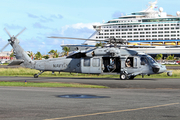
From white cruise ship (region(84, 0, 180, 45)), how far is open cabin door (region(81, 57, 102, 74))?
78.6 meters

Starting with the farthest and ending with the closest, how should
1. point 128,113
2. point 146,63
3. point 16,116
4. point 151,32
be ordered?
1. point 151,32
2. point 146,63
3. point 128,113
4. point 16,116

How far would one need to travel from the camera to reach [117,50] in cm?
2611

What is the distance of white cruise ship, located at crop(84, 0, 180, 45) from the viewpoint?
10456 centimetres

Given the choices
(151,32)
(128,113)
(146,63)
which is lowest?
(128,113)

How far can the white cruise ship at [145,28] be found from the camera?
105 metres

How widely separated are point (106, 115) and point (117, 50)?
18450 millimetres

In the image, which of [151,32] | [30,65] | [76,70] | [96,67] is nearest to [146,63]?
[96,67]

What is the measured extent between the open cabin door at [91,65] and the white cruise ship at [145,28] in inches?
3096

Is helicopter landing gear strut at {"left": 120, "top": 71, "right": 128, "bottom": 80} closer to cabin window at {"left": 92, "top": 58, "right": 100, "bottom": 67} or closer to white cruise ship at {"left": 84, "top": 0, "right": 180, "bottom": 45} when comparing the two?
cabin window at {"left": 92, "top": 58, "right": 100, "bottom": 67}

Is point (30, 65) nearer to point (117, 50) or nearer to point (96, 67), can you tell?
point (96, 67)

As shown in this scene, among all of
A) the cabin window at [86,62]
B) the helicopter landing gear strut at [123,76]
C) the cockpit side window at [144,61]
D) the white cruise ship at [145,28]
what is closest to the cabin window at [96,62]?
the cabin window at [86,62]

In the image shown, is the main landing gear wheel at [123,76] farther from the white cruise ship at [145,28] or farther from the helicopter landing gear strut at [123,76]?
the white cruise ship at [145,28]

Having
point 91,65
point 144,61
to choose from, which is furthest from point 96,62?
point 144,61

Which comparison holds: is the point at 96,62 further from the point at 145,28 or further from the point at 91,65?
the point at 145,28
